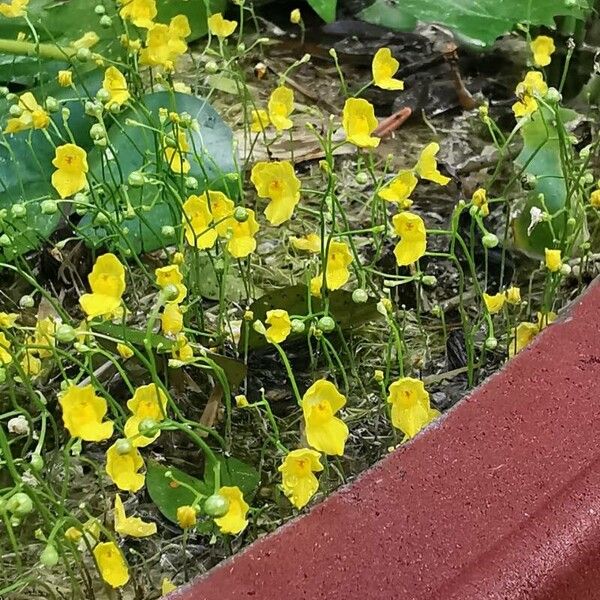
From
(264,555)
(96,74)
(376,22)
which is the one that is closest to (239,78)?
(96,74)

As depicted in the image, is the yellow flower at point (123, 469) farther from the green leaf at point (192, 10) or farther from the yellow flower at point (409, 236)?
the green leaf at point (192, 10)

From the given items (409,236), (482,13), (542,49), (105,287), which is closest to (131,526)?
(105,287)

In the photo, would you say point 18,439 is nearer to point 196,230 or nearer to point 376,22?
point 196,230

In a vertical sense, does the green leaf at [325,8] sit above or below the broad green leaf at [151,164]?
above

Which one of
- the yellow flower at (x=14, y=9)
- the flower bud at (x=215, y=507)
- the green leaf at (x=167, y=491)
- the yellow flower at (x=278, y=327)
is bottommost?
the green leaf at (x=167, y=491)

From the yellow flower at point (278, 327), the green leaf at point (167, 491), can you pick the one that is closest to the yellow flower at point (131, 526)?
the green leaf at point (167, 491)

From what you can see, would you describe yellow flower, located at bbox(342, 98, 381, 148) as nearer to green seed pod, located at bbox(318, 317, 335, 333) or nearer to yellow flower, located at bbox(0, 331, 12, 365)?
green seed pod, located at bbox(318, 317, 335, 333)

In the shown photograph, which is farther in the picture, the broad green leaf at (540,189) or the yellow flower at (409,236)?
the broad green leaf at (540,189)
